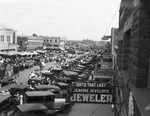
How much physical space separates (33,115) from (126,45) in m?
6.93

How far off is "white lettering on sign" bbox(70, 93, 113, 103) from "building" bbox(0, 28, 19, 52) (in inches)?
2179

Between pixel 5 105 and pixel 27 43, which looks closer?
pixel 5 105

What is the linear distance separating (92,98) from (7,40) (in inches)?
2359

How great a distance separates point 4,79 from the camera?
84.6 ft

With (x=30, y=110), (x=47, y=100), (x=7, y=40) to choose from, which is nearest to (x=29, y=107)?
(x=30, y=110)

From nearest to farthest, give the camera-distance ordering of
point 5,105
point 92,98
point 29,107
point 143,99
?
1. point 143,99
2. point 92,98
3. point 29,107
4. point 5,105

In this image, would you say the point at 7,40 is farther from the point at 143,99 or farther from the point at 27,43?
the point at 143,99

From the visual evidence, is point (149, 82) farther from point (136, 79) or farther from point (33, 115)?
point (33, 115)

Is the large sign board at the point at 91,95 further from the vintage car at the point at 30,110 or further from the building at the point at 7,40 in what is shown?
the building at the point at 7,40

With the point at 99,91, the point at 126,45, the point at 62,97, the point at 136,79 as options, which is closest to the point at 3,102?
the point at 62,97

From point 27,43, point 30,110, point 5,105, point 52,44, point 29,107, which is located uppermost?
point 52,44

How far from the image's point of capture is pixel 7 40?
62281 mm

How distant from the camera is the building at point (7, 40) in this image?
59.3m

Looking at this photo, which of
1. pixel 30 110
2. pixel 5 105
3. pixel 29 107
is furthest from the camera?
pixel 5 105
